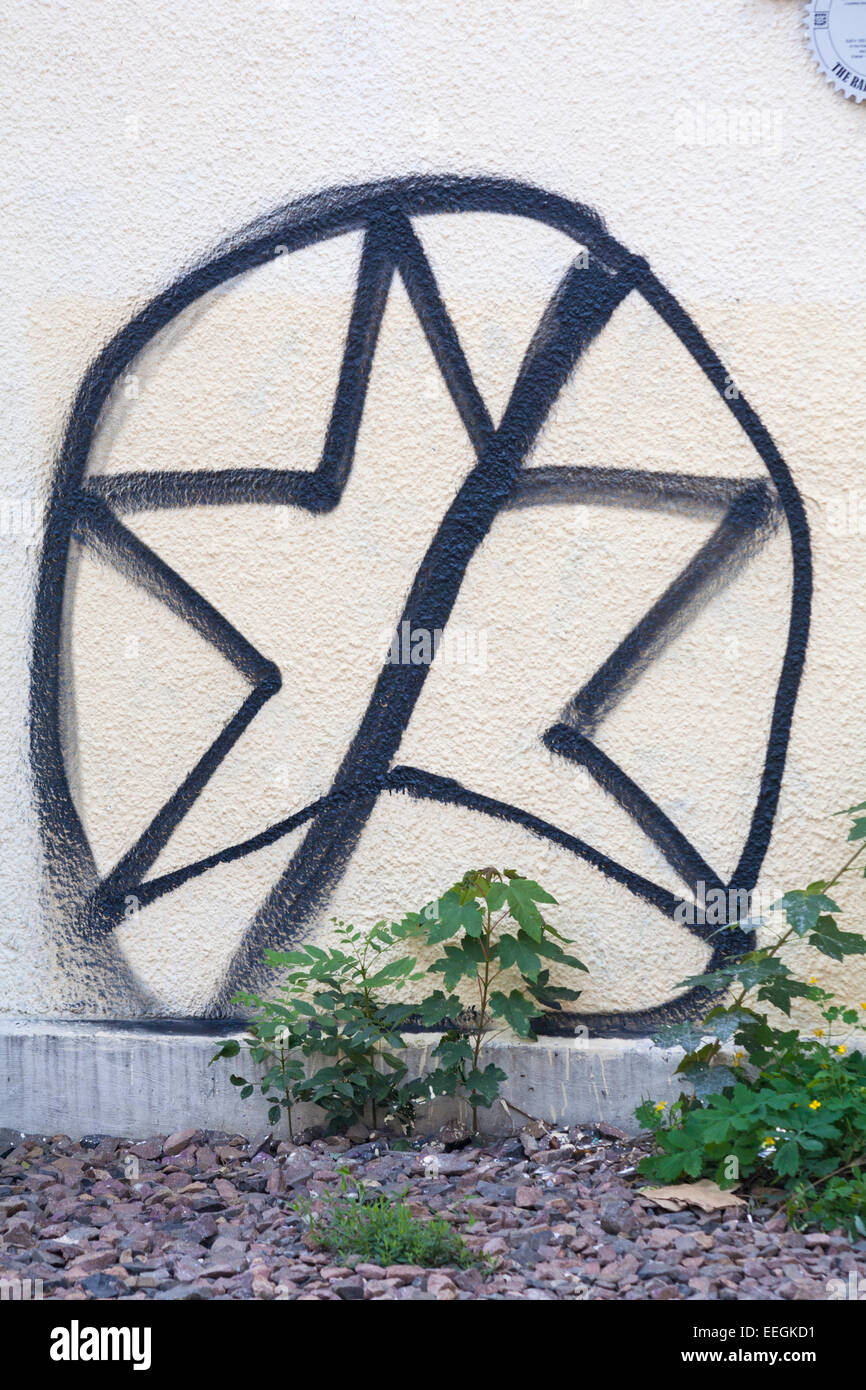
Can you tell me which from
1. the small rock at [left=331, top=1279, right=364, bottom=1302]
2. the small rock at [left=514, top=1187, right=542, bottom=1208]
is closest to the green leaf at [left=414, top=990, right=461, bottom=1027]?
the small rock at [left=514, top=1187, right=542, bottom=1208]

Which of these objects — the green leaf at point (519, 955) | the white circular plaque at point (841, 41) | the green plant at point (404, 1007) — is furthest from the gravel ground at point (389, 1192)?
the white circular plaque at point (841, 41)

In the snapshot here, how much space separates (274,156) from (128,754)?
4.74 feet

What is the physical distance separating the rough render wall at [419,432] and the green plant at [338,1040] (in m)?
0.18

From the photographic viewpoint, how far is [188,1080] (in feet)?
8.38

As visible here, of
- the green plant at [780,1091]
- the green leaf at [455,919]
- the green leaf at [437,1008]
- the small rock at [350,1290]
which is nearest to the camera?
the small rock at [350,1290]

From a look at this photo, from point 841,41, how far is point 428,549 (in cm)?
142

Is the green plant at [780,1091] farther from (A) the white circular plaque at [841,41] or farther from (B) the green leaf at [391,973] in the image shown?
(A) the white circular plaque at [841,41]

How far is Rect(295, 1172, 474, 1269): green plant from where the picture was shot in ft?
6.08

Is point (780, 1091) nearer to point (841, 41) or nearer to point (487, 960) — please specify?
point (487, 960)

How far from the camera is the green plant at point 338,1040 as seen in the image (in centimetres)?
238

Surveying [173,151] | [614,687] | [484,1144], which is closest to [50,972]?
[484,1144]

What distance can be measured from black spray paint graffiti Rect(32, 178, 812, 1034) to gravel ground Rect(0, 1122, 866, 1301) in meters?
0.36

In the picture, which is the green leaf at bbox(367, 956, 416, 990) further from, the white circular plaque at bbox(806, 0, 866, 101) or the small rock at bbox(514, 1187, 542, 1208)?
the white circular plaque at bbox(806, 0, 866, 101)

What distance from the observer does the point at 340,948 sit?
2561mm
